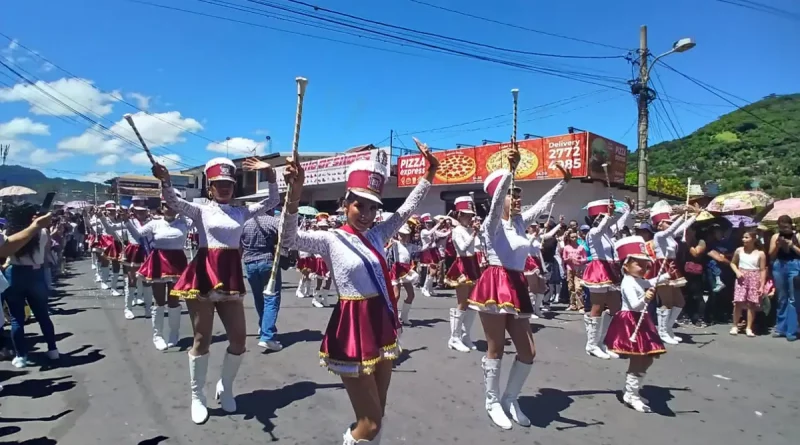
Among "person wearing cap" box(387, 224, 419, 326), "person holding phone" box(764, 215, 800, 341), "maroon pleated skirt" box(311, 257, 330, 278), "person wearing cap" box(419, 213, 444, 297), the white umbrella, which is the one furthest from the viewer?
"person wearing cap" box(419, 213, 444, 297)

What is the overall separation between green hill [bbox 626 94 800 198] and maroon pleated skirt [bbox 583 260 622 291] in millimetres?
20471

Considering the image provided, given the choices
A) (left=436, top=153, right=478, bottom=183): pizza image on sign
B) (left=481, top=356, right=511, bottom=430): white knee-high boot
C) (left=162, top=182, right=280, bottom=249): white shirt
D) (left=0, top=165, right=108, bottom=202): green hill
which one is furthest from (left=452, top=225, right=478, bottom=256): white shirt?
(left=436, top=153, right=478, bottom=183): pizza image on sign

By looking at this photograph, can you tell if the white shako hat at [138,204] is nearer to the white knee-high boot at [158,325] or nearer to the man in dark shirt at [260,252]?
the white knee-high boot at [158,325]

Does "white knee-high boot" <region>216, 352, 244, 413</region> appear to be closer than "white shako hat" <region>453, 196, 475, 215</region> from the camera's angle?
Yes

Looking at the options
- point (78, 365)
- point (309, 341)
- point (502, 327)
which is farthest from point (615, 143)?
point (78, 365)

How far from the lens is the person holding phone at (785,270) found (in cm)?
883

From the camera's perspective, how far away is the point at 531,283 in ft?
32.9

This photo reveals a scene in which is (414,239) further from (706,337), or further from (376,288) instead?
(376,288)

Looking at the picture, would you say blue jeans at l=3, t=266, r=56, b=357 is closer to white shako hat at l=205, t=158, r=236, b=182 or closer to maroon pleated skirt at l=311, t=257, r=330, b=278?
white shako hat at l=205, t=158, r=236, b=182

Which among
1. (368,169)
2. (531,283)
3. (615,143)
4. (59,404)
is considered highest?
(615,143)

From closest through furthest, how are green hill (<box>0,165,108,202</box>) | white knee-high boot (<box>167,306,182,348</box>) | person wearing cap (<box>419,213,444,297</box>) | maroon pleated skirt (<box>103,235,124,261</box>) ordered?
1. green hill (<box>0,165,108,202</box>)
2. white knee-high boot (<box>167,306,182,348</box>)
3. person wearing cap (<box>419,213,444,297</box>)
4. maroon pleated skirt (<box>103,235,124,261</box>)

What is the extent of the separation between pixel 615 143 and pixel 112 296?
1576 centimetres

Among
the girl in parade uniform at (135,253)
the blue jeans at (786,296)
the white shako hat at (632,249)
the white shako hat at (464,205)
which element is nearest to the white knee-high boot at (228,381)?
the white shako hat at (464,205)

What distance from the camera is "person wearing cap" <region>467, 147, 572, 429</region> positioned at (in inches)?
182
